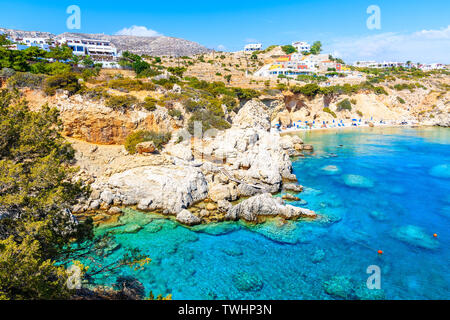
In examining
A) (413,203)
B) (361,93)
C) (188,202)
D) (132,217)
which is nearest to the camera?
(132,217)

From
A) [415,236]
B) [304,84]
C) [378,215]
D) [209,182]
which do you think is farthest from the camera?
[304,84]

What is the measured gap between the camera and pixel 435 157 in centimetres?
3366

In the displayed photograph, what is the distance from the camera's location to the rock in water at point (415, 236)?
14.7m

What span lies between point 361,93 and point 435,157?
3574 cm

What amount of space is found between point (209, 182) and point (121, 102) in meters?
12.3

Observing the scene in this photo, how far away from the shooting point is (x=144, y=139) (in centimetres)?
2291

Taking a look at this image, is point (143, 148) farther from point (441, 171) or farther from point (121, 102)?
point (441, 171)

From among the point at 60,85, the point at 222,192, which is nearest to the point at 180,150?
the point at 222,192

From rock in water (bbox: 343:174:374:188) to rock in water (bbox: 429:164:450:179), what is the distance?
26.5 ft

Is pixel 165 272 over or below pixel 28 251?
below

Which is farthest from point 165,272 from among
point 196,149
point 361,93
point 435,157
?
point 361,93
